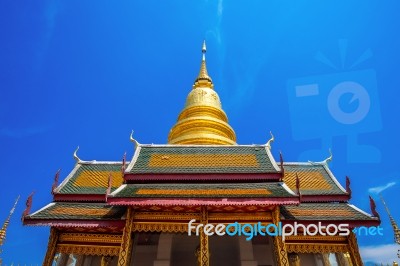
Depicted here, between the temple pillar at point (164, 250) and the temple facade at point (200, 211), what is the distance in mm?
31

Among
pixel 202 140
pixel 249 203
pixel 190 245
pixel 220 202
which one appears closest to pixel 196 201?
pixel 220 202

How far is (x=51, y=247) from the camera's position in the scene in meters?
8.11

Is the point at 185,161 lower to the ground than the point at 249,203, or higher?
higher

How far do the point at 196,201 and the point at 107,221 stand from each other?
255 centimetres

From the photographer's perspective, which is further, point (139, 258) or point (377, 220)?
point (139, 258)

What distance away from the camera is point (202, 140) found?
14906 mm

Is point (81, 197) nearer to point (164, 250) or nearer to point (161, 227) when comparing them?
point (164, 250)

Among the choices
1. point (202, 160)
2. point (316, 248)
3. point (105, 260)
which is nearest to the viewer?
point (316, 248)

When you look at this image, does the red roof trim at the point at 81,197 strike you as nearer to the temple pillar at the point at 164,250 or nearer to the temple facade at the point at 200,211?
the temple facade at the point at 200,211

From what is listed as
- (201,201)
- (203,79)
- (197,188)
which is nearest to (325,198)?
(197,188)

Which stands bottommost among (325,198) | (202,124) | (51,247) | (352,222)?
(51,247)

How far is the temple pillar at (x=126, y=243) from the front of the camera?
24.0ft

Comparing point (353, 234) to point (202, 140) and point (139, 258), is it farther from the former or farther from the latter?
point (202, 140)

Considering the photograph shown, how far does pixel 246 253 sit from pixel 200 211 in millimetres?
2354
